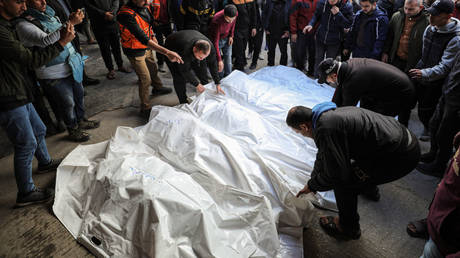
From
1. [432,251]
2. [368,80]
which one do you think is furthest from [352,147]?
[368,80]

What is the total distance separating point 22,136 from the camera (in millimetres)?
1906

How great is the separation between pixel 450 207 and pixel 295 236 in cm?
94

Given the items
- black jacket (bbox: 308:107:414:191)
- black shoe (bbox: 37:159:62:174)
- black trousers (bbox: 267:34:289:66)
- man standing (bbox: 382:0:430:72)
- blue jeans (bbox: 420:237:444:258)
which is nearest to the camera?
blue jeans (bbox: 420:237:444:258)

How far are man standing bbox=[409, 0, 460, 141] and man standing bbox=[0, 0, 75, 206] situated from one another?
293 centimetres

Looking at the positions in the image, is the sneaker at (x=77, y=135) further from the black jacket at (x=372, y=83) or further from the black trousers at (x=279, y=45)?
the black trousers at (x=279, y=45)

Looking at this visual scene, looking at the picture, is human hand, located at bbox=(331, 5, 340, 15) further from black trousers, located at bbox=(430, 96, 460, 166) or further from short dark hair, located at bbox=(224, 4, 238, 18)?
black trousers, located at bbox=(430, 96, 460, 166)

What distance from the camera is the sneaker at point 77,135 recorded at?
290cm

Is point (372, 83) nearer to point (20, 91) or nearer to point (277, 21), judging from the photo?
point (277, 21)

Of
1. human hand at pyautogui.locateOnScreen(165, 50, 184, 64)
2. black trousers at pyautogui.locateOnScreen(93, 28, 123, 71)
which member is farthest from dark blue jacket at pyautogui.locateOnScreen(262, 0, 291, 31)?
black trousers at pyautogui.locateOnScreen(93, 28, 123, 71)

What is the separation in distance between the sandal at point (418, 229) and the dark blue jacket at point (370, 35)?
2147mm

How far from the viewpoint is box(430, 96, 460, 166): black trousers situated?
2201 millimetres

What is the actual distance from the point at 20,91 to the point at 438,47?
134 inches

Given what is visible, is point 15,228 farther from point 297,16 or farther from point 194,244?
point 297,16

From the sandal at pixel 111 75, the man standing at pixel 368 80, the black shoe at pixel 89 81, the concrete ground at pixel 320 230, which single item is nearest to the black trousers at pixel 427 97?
the concrete ground at pixel 320 230
